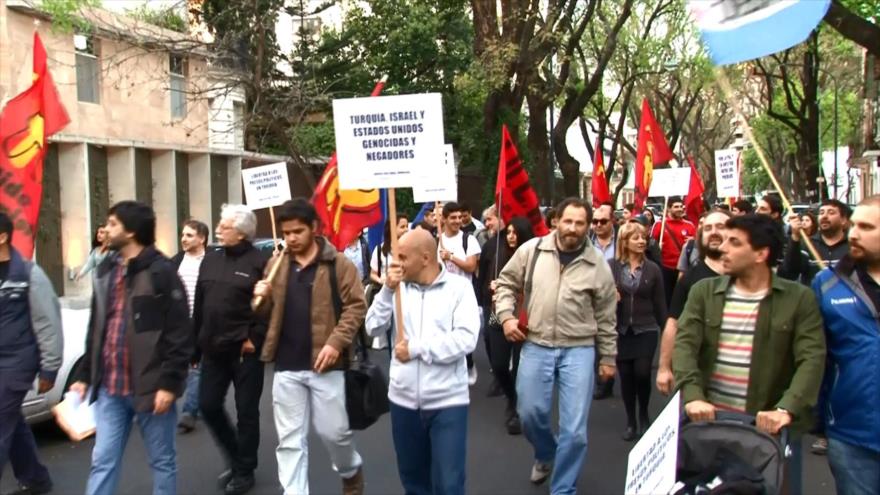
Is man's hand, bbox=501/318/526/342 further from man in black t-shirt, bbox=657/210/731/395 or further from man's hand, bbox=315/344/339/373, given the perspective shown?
man's hand, bbox=315/344/339/373

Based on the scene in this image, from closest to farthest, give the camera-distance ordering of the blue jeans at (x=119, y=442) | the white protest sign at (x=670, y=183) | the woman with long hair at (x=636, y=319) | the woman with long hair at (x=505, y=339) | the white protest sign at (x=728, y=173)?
the blue jeans at (x=119, y=442) < the woman with long hair at (x=636, y=319) < the woman with long hair at (x=505, y=339) < the white protest sign at (x=728, y=173) < the white protest sign at (x=670, y=183)

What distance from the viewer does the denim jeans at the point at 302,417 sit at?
5.12 m

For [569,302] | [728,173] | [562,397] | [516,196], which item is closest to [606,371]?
[562,397]

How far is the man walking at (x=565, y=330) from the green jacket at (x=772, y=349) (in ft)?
4.43

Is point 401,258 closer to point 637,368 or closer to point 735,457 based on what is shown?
point 735,457

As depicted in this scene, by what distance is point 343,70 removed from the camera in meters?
26.5

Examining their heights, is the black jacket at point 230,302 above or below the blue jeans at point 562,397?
above

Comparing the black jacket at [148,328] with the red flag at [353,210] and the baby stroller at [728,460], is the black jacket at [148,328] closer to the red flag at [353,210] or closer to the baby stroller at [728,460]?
the baby stroller at [728,460]

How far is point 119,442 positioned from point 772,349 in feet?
10.6

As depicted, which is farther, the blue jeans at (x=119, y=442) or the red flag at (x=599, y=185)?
the red flag at (x=599, y=185)

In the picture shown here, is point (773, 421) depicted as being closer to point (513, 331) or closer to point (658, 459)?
point (658, 459)

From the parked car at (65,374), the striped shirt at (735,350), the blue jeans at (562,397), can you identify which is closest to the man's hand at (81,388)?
the parked car at (65,374)

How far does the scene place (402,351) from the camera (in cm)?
457

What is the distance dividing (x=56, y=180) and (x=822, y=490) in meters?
16.5
